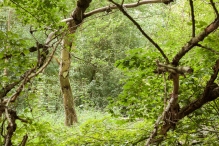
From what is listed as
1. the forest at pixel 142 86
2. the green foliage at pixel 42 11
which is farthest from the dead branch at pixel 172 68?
the green foliage at pixel 42 11

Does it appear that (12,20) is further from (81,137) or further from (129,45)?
(81,137)

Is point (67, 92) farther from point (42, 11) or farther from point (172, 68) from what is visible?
point (172, 68)

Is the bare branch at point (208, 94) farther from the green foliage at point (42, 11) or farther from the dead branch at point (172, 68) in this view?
the green foliage at point (42, 11)

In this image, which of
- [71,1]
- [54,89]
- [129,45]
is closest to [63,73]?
[71,1]

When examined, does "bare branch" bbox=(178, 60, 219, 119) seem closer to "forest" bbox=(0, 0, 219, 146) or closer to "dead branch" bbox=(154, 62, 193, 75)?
"forest" bbox=(0, 0, 219, 146)

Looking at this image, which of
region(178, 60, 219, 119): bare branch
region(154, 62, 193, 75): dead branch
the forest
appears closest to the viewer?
region(154, 62, 193, 75): dead branch

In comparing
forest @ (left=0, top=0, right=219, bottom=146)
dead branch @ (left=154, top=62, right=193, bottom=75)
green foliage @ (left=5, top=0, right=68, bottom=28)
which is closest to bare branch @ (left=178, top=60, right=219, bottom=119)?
forest @ (left=0, top=0, right=219, bottom=146)

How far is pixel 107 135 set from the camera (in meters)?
2.81

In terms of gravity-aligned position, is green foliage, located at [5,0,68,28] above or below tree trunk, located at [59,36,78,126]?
above

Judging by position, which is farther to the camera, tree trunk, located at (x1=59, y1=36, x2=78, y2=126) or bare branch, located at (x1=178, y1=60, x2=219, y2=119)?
tree trunk, located at (x1=59, y1=36, x2=78, y2=126)

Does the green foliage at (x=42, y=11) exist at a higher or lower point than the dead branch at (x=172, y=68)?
higher

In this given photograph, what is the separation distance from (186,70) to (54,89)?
34.9ft

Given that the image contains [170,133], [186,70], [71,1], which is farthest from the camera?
[71,1]

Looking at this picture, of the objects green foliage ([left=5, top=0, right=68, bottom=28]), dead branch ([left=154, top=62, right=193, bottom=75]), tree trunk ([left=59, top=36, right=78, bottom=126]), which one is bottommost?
tree trunk ([left=59, top=36, right=78, bottom=126])
